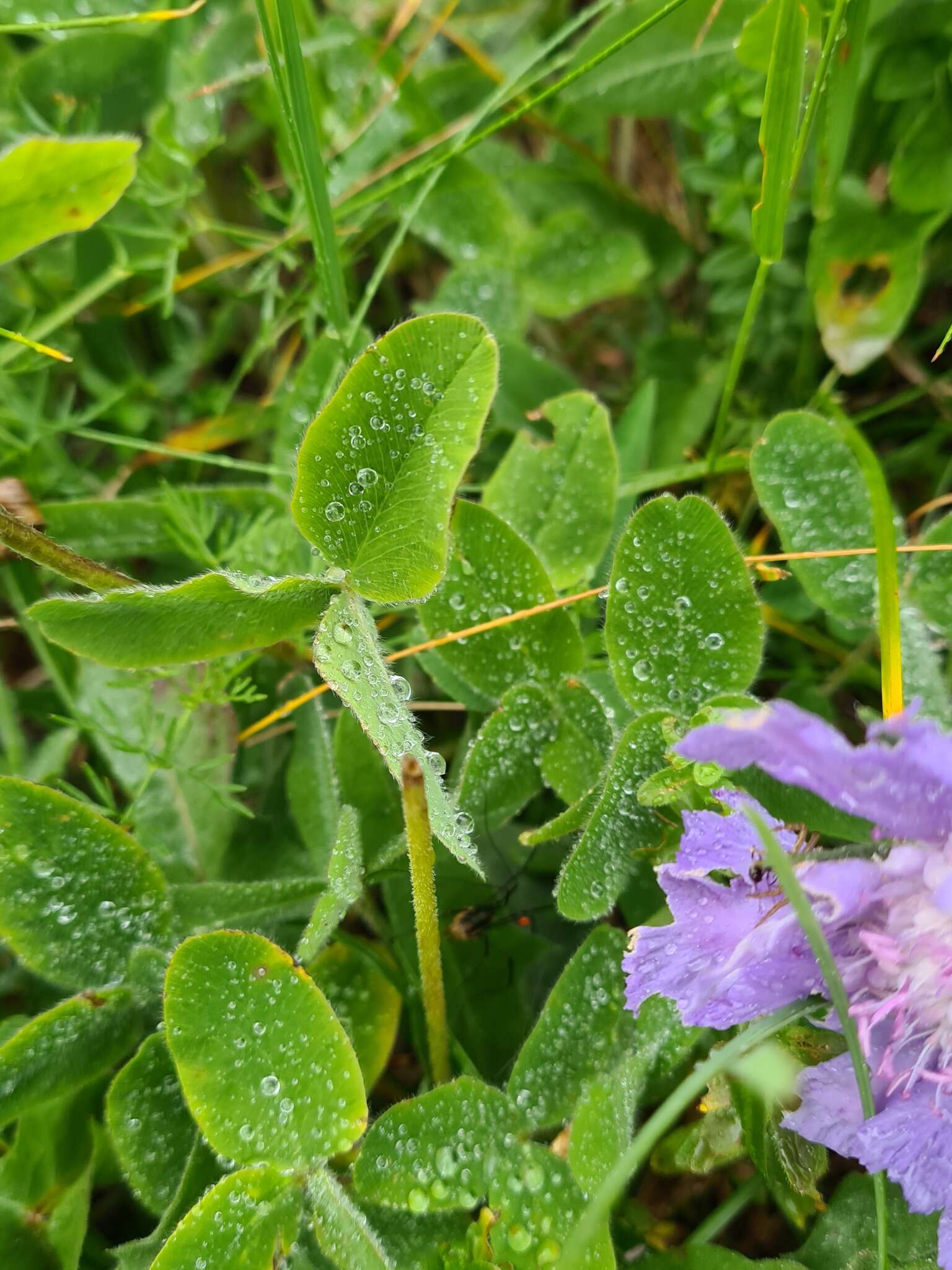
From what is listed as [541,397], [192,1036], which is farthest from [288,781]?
[541,397]

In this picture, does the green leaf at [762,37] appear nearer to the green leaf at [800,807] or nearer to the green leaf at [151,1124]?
the green leaf at [800,807]

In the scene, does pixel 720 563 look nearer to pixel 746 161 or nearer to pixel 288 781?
pixel 288 781

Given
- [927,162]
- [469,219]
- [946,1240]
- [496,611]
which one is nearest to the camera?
[946,1240]

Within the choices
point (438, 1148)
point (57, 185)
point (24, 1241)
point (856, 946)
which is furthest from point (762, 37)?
point (24, 1241)

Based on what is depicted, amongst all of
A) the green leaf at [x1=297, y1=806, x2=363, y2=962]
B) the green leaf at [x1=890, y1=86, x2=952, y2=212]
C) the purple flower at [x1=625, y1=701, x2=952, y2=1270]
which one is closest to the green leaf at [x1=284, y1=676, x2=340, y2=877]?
the green leaf at [x1=297, y1=806, x2=363, y2=962]

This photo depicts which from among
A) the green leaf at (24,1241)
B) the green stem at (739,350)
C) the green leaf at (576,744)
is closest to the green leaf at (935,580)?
the green stem at (739,350)

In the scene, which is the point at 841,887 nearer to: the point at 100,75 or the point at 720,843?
the point at 720,843

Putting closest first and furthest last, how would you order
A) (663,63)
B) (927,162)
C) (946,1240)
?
(946,1240), (927,162), (663,63)

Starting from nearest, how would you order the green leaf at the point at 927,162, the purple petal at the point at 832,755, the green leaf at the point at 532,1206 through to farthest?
the purple petal at the point at 832,755 < the green leaf at the point at 532,1206 < the green leaf at the point at 927,162
